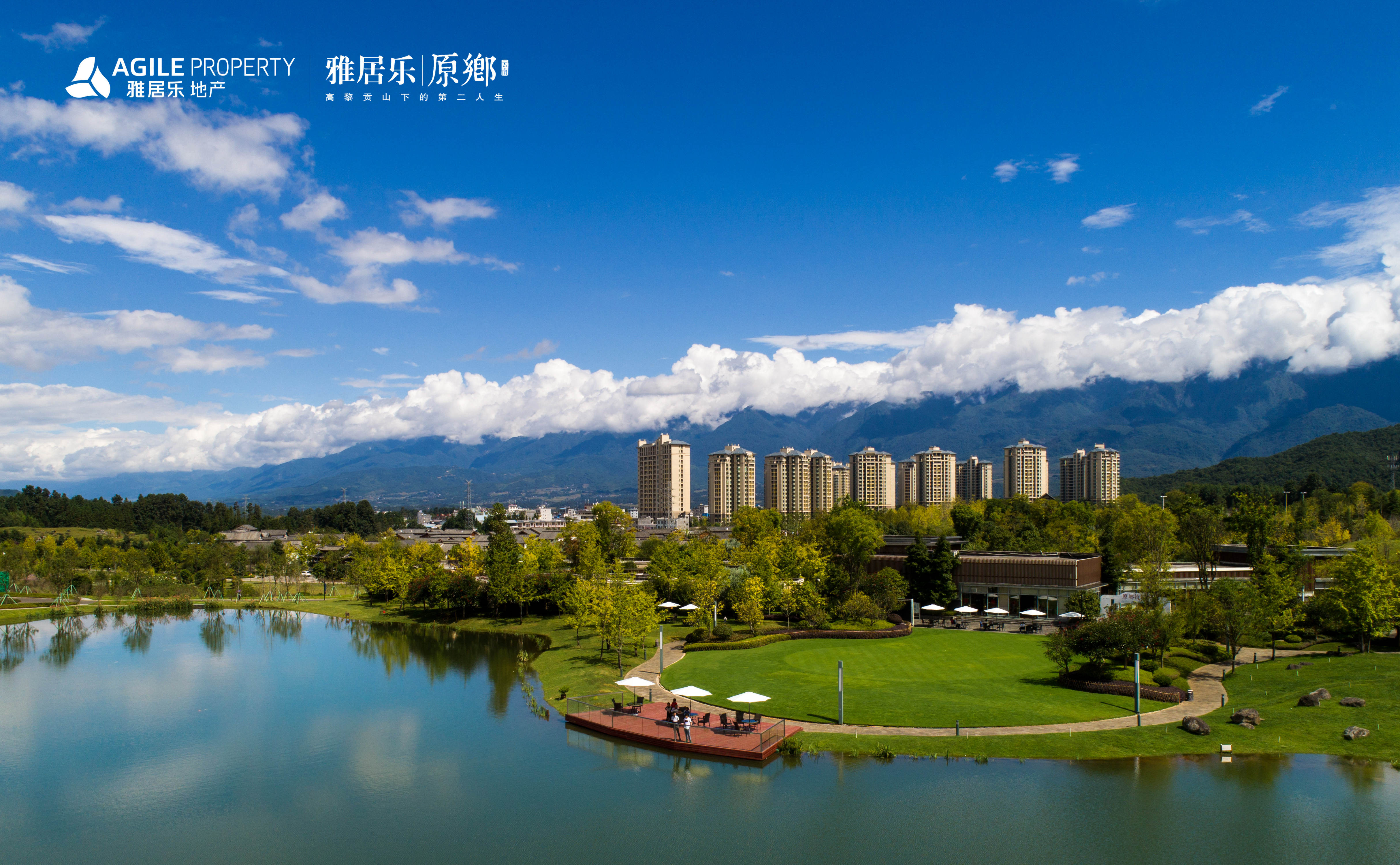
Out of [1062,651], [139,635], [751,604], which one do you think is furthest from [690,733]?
[139,635]

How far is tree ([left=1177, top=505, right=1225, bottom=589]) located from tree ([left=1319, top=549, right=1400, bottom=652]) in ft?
27.2

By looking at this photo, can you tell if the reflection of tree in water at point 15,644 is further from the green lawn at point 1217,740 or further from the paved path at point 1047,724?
the green lawn at point 1217,740

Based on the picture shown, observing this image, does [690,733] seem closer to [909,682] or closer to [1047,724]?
[909,682]

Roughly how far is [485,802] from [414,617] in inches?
1781

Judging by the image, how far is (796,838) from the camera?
19.9 metres

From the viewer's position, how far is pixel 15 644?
178ft

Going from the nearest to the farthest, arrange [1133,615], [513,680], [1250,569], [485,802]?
[485,802] < [1133,615] < [513,680] < [1250,569]

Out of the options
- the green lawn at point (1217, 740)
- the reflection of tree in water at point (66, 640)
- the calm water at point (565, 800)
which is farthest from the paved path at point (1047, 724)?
the reflection of tree in water at point (66, 640)

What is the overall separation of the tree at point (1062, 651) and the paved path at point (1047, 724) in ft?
14.5

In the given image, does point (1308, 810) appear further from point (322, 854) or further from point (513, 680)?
point (513, 680)

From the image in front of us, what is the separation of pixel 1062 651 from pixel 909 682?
6854 mm

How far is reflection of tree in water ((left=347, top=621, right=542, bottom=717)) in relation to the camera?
41938 mm

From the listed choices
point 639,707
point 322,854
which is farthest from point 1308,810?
point 322,854

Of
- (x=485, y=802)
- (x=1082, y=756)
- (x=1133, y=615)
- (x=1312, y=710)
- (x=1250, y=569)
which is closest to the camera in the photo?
(x=485, y=802)
